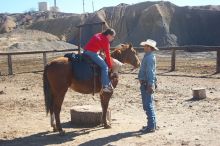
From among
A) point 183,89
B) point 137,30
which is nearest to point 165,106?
point 183,89

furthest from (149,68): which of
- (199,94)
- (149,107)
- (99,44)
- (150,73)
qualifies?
(199,94)

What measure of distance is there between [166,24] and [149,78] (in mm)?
43448

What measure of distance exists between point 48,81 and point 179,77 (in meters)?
9.26

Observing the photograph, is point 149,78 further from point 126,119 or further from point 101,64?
point 126,119

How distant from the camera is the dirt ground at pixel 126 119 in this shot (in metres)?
7.77

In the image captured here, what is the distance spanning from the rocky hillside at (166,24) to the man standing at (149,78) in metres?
38.8

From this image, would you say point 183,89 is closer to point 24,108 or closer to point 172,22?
point 24,108

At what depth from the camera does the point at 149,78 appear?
808cm

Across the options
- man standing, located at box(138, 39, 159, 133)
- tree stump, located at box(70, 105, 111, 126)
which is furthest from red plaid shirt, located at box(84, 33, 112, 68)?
tree stump, located at box(70, 105, 111, 126)

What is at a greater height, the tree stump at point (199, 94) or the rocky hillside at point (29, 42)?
the rocky hillside at point (29, 42)

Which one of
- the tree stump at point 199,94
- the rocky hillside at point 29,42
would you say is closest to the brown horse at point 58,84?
the tree stump at point 199,94

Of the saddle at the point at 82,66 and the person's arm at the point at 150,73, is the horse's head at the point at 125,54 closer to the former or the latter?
the saddle at the point at 82,66

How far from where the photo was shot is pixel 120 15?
6009cm

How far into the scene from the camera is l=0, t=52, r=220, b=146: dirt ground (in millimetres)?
7773
